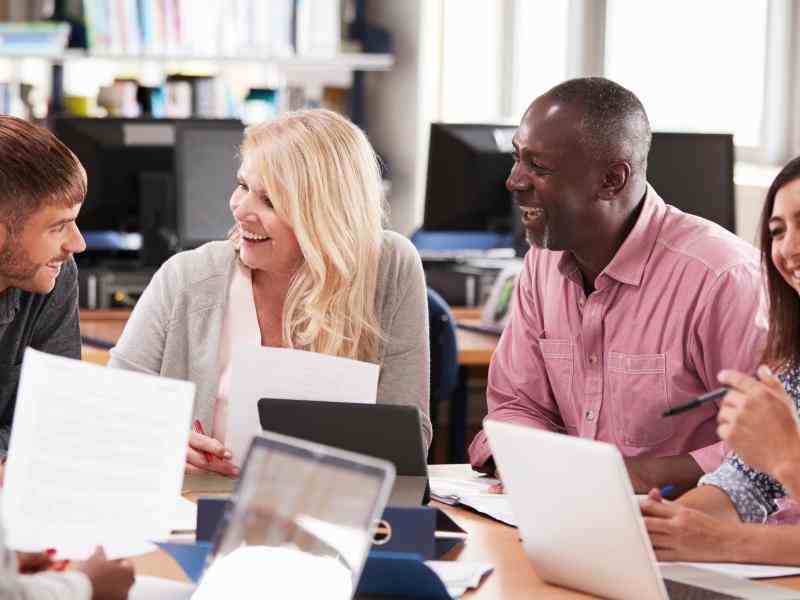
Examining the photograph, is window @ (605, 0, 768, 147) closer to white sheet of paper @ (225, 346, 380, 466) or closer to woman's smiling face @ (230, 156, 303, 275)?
woman's smiling face @ (230, 156, 303, 275)

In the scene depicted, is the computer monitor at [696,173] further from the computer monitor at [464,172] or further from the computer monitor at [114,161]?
the computer monitor at [114,161]

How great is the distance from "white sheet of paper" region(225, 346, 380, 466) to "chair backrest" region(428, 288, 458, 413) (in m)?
1.44

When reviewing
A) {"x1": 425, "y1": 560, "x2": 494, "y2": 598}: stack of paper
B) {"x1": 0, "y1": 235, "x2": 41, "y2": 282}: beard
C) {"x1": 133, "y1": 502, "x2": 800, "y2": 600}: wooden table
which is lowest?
{"x1": 133, "y1": 502, "x2": 800, "y2": 600}: wooden table

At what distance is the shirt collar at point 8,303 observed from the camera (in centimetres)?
227

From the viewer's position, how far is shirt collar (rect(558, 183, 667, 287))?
2.29 m

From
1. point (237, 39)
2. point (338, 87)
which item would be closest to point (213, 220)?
point (237, 39)

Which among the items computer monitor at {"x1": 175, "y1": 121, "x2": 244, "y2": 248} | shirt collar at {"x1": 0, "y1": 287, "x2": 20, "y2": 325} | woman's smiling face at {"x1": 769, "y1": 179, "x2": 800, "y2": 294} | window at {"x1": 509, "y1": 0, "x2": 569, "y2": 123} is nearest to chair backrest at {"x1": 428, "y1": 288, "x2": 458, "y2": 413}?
computer monitor at {"x1": 175, "y1": 121, "x2": 244, "y2": 248}

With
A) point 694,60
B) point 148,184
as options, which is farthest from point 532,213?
point 694,60

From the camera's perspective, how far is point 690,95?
494cm

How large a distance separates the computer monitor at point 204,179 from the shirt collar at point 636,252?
187 cm

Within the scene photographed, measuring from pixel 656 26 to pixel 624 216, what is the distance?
298 cm

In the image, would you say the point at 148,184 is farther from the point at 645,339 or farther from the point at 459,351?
the point at 645,339

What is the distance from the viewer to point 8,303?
2277mm

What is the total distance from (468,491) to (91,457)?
0.72 metres
